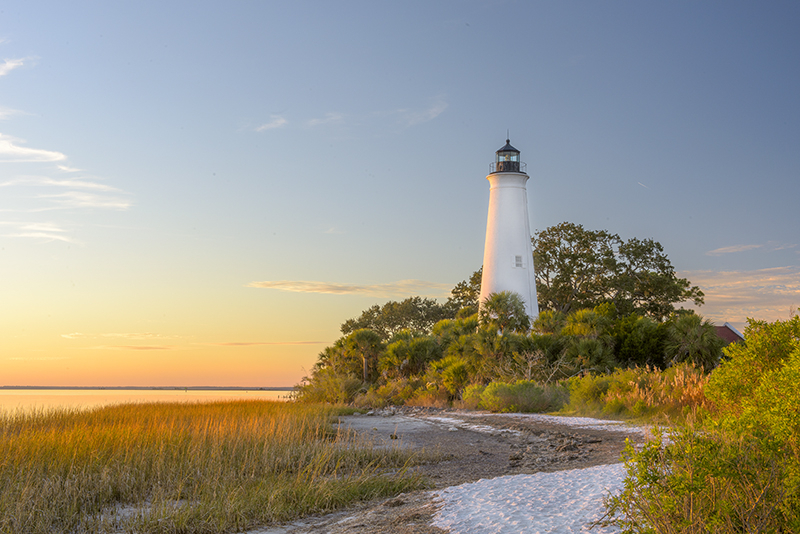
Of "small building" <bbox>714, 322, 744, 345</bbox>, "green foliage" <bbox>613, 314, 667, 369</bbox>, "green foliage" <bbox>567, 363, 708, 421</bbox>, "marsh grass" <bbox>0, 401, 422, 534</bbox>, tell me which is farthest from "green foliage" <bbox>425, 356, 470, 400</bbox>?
"small building" <bbox>714, 322, 744, 345</bbox>

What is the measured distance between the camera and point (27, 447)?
8.41 metres

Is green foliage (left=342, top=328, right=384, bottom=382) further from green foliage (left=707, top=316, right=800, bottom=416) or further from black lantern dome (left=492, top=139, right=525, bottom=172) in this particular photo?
green foliage (left=707, top=316, right=800, bottom=416)

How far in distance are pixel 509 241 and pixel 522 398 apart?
47.1ft

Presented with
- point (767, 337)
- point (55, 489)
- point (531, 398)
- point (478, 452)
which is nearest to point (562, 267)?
point (531, 398)

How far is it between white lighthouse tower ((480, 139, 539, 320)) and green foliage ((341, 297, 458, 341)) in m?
11.1

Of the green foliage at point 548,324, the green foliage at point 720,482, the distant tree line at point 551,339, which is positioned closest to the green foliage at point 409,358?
the distant tree line at point 551,339

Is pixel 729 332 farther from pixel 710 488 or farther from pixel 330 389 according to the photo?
pixel 710 488

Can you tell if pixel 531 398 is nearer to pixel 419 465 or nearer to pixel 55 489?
pixel 419 465

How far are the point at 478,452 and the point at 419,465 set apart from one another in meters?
1.34

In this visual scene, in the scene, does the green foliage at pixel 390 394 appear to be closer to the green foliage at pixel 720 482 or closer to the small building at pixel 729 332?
the green foliage at pixel 720 482

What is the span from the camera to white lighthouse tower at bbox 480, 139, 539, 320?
29.7 meters

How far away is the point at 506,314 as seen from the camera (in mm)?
25453

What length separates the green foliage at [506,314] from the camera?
83.1 ft

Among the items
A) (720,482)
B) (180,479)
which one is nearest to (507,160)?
(180,479)
